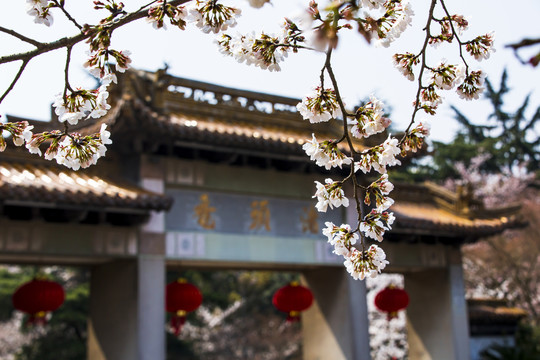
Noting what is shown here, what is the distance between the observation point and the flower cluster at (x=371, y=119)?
2693 millimetres

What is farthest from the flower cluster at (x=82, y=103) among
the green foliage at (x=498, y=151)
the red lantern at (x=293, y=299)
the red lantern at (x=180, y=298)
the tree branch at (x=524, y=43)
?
the green foliage at (x=498, y=151)

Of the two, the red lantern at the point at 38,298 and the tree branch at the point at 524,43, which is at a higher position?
the red lantern at the point at 38,298

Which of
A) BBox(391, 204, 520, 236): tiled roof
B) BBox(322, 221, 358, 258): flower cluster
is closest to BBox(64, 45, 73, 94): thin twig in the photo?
BBox(322, 221, 358, 258): flower cluster

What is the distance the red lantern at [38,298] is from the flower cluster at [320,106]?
18.9 ft

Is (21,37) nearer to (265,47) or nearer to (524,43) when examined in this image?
(265,47)

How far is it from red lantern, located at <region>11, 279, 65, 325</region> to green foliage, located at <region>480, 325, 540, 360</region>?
6.83 metres

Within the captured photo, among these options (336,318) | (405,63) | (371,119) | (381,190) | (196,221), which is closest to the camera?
(371,119)

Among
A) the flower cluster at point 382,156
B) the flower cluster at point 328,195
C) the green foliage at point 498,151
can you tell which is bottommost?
the flower cluster at point 328,195

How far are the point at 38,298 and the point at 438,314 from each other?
6.00 metres

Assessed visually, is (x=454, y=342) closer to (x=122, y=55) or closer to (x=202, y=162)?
(x=202, y=162)

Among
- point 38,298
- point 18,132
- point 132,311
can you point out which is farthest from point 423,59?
point 38,298

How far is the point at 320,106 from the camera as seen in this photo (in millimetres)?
2693

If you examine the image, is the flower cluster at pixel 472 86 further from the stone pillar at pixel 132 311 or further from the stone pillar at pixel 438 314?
the stone pillar at pixel 438 314

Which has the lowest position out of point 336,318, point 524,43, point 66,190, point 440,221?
point 524,43
